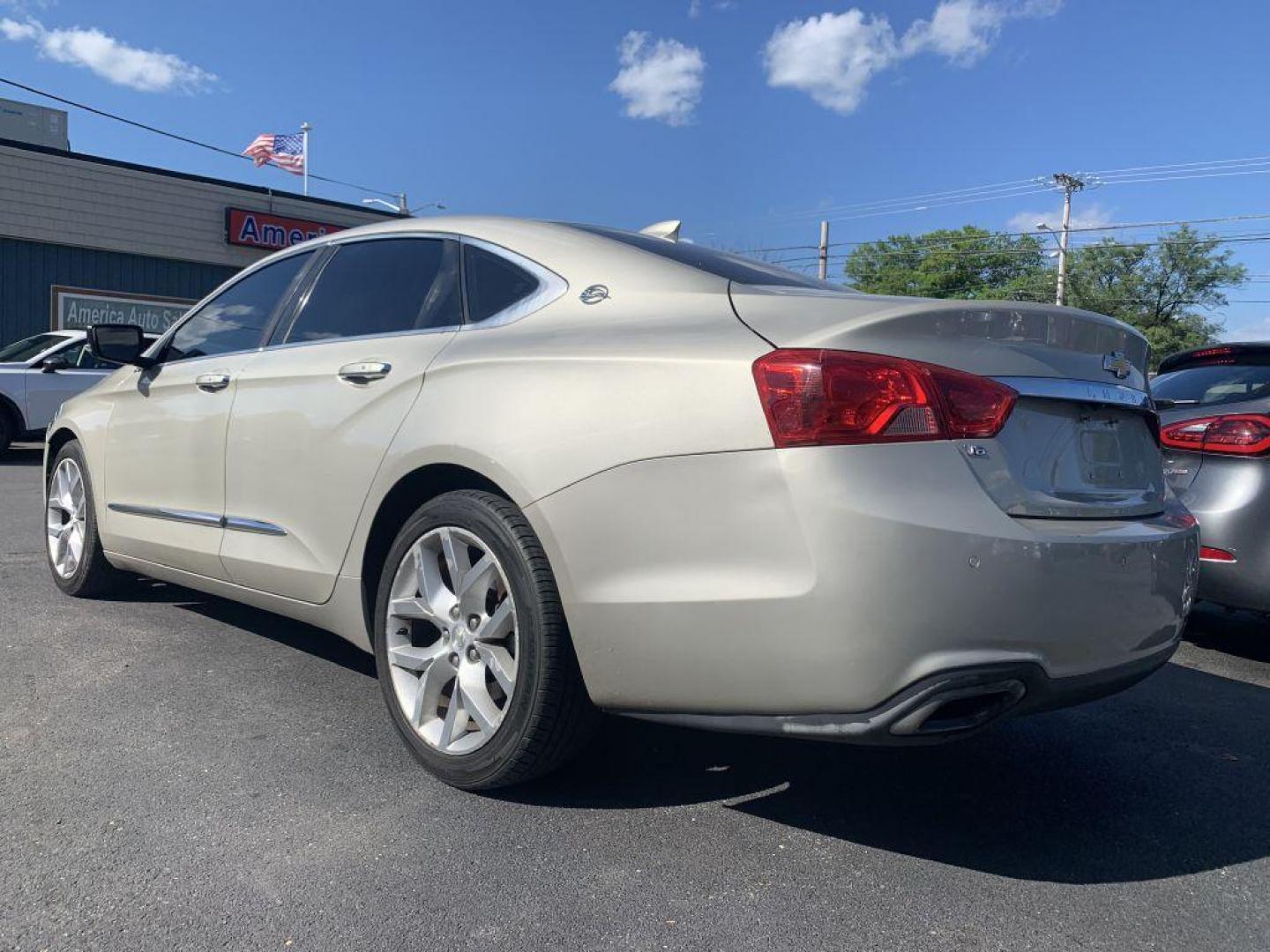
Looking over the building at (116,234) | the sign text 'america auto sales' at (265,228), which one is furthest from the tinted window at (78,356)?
the sign text 'america auto sales' at (265,228)

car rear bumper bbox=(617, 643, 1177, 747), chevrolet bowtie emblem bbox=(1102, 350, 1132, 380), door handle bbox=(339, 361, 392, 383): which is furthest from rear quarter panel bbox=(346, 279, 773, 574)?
chevrolet bowtie emblem bbox=(1102, 350, 1132, 380)

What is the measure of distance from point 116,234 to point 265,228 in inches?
120

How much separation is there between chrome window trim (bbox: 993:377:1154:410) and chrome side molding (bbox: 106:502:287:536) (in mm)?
2358

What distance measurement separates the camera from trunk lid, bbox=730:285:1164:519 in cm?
240

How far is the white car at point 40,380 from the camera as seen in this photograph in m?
12.6

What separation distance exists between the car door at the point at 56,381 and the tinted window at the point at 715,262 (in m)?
11.3

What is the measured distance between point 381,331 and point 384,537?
2.26ft

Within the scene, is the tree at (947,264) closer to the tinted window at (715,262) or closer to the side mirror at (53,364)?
the side mirror at (53,364)

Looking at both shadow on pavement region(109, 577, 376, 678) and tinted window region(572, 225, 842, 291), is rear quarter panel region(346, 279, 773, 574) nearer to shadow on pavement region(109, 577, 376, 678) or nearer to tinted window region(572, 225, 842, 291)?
tinted window region(572, 225, 842, 291)

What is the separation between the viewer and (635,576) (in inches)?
97.1

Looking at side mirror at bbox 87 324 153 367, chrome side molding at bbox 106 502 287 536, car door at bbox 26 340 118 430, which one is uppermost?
side mirror at bbox 87 324 153 367

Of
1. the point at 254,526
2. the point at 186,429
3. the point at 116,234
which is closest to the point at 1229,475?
the point at 254,526

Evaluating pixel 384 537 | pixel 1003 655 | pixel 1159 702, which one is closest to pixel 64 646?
pixel 384 537

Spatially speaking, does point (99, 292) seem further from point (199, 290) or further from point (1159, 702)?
point (1159, 702)
